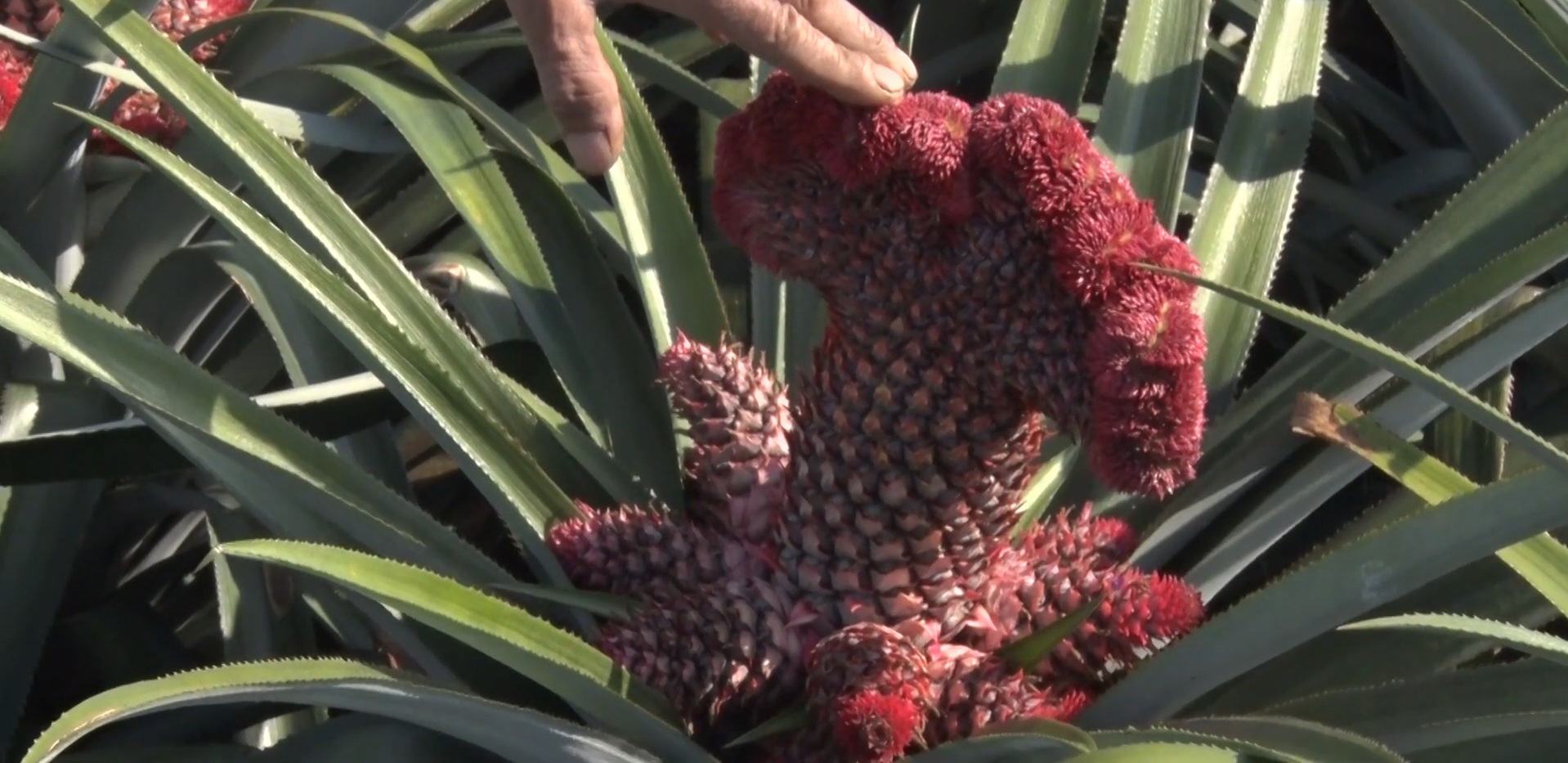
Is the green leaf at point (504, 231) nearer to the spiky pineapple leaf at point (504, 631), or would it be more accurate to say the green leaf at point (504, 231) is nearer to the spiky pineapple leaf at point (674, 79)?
the spiky pineapple leaf at point (674, 79)

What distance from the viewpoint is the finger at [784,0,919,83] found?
65 centimetres

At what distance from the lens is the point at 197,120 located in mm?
912

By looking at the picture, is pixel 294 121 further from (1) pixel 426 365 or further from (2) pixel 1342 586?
(2) pixel 1342 586

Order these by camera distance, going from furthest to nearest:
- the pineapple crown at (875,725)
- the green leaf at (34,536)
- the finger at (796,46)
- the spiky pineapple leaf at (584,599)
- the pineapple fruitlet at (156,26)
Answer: the pineapple fruitlet at (156,26)
the green leaf at (34,536)
the spiky pineapple leaf at (584,599)
the pineapple crown at (875,725)
the finger at (796,46)

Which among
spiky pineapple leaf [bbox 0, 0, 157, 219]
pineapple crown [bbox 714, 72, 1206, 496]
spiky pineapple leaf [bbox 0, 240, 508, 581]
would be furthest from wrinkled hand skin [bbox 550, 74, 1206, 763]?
spiky pineapple leaf [bbox 0, 0, 157, 219]

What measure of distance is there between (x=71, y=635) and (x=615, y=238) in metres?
0.56

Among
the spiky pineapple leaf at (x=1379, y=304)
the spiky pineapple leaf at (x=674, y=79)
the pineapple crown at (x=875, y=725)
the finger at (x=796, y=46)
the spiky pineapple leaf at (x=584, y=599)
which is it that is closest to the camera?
the finger at (x=796, y=46)

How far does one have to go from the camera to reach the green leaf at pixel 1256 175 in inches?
40.5

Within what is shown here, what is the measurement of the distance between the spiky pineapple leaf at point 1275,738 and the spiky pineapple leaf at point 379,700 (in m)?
0.28

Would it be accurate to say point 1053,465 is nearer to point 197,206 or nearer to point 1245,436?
point 1245,436

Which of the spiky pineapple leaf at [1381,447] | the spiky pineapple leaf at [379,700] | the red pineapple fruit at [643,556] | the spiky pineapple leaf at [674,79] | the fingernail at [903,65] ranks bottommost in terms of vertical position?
the spiky pineapple leaf at [379,700]

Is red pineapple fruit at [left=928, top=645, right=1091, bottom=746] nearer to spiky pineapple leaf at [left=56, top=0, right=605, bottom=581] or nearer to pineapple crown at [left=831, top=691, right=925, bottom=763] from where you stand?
pineapple crown at [left=831, top=691, right=925, bottom=763]

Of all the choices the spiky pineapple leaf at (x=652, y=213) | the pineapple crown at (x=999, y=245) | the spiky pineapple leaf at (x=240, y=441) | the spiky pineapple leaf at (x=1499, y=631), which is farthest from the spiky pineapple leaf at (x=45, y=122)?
the spiky pineapple leaf at (x=1499, y=631)

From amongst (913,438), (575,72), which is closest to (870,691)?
(913,438)
